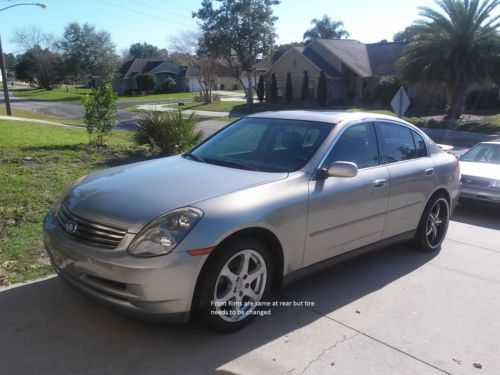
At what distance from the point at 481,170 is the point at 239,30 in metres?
35.1

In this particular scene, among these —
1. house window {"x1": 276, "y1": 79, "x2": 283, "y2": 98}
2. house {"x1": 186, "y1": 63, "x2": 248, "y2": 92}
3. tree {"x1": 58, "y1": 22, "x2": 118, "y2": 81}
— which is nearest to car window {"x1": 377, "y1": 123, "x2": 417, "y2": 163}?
house window {"x1": 276, "y1": 79, "x2": 283, "y2": 98}

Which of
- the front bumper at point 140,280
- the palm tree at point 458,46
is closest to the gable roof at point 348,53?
the palm tree at point 458,46

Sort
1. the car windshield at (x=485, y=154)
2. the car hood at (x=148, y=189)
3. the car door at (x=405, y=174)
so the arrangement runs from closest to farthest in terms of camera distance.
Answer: the car hood at (x=148, y=189) → the car door at (x=405, y=174) → the car windshield at (x=485, y=154)

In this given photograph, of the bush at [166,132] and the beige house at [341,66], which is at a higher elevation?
the beige house at [341,66]

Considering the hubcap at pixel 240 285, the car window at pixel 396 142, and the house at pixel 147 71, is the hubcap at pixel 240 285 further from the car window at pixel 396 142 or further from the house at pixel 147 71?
the house at pixel 147 71

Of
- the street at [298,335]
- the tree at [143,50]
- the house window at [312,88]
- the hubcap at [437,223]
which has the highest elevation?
the tree at [143,50]

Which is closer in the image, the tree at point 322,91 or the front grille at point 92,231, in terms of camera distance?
the front grille at point 92,231

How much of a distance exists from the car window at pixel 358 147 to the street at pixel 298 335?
1183 mm

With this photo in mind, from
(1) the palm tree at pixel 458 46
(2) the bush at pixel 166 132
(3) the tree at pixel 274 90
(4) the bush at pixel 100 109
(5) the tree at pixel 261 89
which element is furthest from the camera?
(5) the tree at pixel 261 89

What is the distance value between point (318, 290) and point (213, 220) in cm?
160

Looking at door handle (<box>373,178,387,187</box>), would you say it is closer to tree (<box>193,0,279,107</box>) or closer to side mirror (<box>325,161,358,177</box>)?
side mirror (<box>325,161,358,177</box>)

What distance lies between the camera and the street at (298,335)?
10.1 feet

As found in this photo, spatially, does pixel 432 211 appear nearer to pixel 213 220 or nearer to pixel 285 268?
pixel 285 268

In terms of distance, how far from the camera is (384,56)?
137 ft
